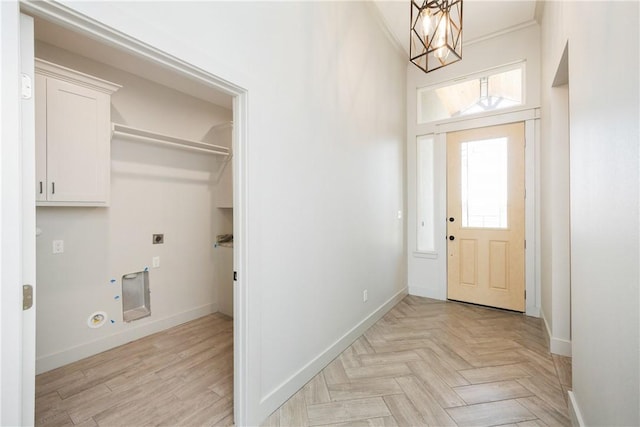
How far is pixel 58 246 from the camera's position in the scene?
8.32ft


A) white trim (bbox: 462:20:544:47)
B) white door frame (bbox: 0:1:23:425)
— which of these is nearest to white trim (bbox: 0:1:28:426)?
white door frame (bbox: 0:1:23:425)

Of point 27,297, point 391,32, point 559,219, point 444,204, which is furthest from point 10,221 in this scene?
point 444,204

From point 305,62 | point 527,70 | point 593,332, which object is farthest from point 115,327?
point 527,70

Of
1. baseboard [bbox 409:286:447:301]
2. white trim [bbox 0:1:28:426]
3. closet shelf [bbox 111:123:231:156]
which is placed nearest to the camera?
white trim [bbox 0:1:28:426]

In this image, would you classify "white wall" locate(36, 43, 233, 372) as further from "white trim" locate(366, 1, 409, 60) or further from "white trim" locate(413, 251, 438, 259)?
"white trim" locate(413, 251, 438, 259)

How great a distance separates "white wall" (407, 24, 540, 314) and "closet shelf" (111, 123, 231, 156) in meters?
2.72

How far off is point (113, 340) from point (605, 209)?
3869 millimetres

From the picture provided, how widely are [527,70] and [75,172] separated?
4919 mm

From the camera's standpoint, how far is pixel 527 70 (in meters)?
3.52

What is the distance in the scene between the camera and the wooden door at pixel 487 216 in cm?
359

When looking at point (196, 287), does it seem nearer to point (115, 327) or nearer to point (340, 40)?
point (115, 327)

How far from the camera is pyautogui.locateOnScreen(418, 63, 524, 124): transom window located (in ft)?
12.0

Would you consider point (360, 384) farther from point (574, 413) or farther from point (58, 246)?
point (58, 246)

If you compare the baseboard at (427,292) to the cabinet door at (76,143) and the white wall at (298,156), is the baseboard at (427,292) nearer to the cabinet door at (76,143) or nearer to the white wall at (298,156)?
the white wall at (298,156)
